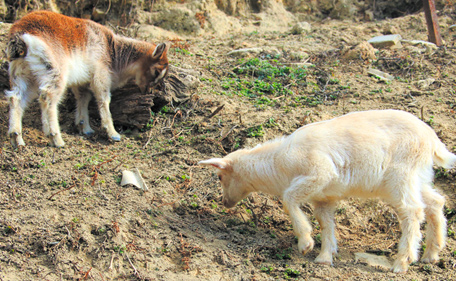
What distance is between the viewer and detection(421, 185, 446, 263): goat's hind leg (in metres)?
4.70

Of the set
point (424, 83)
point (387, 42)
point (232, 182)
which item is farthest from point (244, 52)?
point (232, 182)

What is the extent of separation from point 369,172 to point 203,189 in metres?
2.28

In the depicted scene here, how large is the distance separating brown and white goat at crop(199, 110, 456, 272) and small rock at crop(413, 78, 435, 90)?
3.69 meters

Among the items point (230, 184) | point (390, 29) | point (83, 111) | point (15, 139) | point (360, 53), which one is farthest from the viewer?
point (390, 29)

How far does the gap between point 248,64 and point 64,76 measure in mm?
3912

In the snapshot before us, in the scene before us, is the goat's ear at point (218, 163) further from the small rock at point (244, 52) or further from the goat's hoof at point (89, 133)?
the small rock at point (244, 52)

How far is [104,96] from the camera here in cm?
712

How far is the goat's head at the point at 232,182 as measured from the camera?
528 centimetres

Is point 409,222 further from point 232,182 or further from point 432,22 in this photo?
point 432,22

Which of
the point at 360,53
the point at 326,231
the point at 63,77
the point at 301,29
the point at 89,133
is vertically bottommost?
the point at 89,133

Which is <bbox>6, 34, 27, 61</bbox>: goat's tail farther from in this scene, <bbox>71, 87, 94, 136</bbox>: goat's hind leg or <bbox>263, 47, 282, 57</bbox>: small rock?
<bbox>263, 47, 282, 57</bbox>: small rock

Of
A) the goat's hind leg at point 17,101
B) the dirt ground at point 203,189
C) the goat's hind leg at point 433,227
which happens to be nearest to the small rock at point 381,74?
the dirt ground at point 203,189

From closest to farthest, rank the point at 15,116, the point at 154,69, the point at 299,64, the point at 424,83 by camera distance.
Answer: the point at 15,116 → the point at 154,69 → the point at 424,83 → the point at 299,64

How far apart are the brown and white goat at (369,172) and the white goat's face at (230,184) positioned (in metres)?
0.48
